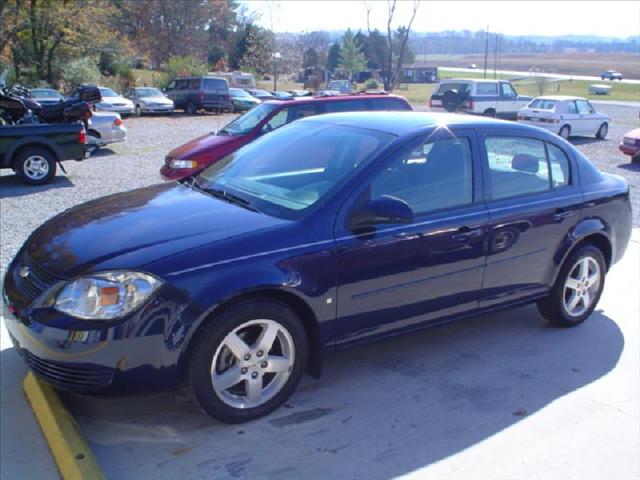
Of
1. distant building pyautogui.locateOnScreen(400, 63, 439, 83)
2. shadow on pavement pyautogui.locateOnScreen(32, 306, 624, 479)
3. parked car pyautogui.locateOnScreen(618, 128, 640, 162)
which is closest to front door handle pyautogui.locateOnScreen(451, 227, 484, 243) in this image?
shadow on pavement pyautogui.locateOnScreen(32, 306, 624, 479)

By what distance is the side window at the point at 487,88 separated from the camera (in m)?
24.0

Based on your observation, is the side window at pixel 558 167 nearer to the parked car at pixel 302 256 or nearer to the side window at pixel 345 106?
the parked car at pixel 302 256

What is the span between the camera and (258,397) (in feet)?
11.7

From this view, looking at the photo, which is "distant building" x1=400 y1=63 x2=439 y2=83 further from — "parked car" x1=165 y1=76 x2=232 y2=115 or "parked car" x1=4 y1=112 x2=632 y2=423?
"parked car" x1=4 y1=112 x2=632 y2=423

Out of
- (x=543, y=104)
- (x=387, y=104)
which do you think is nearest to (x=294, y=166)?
(x=387, y=104)

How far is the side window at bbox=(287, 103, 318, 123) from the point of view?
415 inches

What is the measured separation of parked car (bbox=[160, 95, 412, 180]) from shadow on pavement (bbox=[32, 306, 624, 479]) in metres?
5.80

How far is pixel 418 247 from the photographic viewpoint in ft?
13.0

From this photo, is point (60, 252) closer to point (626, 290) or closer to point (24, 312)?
point (24, 312)

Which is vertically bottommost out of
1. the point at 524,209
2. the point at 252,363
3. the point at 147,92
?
the point at 252,363

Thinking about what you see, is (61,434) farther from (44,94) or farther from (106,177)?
(44,94)

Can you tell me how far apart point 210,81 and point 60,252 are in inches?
1157

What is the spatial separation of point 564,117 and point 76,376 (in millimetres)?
19830

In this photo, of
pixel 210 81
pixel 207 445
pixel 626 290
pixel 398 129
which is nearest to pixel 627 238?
pixel 626 290
